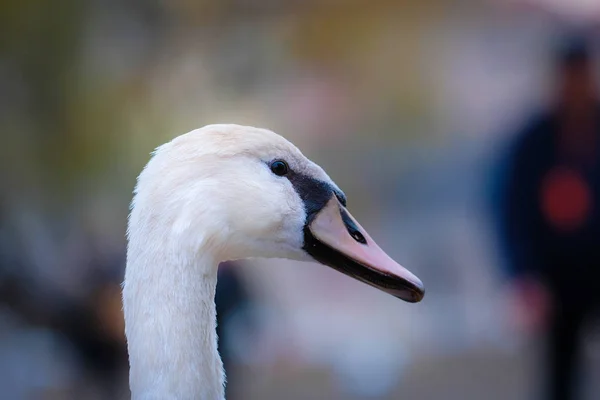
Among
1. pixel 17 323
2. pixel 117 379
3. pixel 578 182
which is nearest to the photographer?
pixel 578 182

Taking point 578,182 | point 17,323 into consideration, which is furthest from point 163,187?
point 17,323

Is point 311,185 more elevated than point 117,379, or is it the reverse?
point 311,185

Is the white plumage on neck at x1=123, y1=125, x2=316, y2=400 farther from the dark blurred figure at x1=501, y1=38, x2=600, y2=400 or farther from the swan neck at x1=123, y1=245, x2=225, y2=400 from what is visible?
the dark blurred figure at x1=501, y1=38, x2=600, y2=400

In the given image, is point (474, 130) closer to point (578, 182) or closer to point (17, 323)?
point (578, 182)

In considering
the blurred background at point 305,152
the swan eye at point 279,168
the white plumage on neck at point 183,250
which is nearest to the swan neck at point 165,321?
the white plumage on neck at point 183,250

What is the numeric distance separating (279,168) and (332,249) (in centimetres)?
16

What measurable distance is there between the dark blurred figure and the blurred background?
0.94 feet

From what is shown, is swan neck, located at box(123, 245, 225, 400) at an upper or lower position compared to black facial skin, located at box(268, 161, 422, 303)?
lower

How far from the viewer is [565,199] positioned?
3.27 metres

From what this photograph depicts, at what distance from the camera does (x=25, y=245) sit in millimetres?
4207

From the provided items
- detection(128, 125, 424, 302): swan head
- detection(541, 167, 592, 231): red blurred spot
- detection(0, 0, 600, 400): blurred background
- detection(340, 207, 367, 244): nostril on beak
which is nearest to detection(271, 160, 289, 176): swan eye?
detection(128, 125, 424, 302): swan head

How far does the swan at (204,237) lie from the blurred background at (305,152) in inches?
73.6

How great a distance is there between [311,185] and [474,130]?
3451 mm

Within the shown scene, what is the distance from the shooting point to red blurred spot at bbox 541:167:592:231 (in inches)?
127
